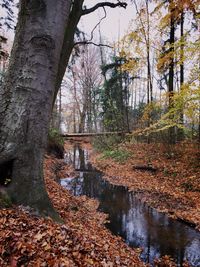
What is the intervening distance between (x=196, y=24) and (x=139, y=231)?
11.6 meters

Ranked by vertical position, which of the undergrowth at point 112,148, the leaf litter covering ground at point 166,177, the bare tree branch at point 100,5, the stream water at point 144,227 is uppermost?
the bare tree branch at point 100,5

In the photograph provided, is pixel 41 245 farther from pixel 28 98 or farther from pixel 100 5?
pixel 100 5

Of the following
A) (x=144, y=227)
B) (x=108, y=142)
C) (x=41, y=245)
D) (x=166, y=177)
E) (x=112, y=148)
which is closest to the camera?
(x=41, y=245)

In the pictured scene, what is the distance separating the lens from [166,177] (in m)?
11.3

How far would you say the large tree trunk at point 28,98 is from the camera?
377 cm

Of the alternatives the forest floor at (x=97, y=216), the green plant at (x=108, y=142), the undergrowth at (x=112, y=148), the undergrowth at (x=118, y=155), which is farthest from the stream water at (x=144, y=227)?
the green plant at (x=108, y=142)

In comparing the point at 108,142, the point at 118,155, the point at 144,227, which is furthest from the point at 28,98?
the point at 108,142

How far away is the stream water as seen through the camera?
225 inches

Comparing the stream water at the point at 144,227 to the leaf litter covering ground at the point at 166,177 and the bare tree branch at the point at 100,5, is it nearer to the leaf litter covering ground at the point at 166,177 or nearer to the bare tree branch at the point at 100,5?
the leaf litter covering ground at the point at 166,177

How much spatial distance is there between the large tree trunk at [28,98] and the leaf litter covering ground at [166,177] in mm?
5184

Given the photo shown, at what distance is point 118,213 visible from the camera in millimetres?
8195

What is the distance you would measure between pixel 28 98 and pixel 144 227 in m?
5.12

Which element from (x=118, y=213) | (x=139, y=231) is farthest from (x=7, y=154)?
(x=118, y=213)

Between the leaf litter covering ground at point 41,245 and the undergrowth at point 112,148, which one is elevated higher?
the undergrowth at point 112,148
